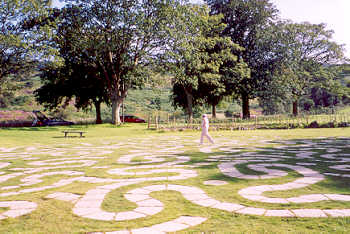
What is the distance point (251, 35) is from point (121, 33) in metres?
16.4

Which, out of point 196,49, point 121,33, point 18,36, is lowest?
point 196,49

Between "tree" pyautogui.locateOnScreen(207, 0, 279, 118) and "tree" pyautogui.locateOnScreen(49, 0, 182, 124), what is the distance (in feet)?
33.0

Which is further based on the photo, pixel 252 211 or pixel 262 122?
pixel 262 122

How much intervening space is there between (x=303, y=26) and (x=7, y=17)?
124 ft

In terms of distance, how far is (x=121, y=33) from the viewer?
86.4 feet

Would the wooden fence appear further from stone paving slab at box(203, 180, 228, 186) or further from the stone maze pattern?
stone paving slab at box(203, 180, 228, 186)

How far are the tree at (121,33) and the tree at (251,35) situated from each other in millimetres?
10059

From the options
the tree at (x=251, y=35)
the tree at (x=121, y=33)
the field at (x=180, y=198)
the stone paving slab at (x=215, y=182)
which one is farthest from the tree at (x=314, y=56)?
the stone paving slab at (x=215, y=182)

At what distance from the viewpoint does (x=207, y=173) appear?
5.73 m

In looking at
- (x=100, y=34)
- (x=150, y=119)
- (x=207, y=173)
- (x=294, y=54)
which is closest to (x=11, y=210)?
(x=207, y=173)

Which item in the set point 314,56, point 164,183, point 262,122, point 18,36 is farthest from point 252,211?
point 314,56

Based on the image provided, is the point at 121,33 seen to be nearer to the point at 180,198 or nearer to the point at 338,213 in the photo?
the point at 180,198

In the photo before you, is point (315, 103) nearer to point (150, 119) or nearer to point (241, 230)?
point (150, 119)

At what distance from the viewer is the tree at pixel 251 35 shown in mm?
33062
